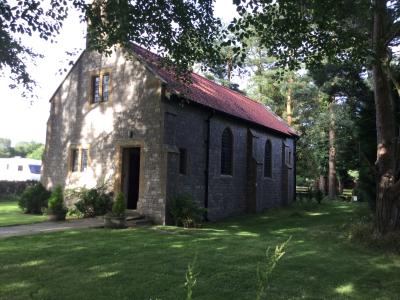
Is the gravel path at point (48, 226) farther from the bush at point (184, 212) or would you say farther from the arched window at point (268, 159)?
the arched window at point (268, 159)

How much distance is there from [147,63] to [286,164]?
14539 mm

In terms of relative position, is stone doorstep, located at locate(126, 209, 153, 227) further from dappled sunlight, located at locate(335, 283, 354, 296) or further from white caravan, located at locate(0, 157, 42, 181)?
white caravan, located at locate(0, 157, 42, 181)

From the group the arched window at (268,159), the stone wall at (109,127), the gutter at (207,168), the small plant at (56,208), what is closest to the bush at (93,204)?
the stone wall at (109,127)

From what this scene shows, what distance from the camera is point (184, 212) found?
16328 millimetres

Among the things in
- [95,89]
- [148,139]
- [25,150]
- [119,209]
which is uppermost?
[25,150]

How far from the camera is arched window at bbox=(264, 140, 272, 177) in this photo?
26.5 meters

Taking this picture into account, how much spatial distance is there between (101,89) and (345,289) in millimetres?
15172

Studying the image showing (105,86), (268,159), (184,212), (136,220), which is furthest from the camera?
(268,159)

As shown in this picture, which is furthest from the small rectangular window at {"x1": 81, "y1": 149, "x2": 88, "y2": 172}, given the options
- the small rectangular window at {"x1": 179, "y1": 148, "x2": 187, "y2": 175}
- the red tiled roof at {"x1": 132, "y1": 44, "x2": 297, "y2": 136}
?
the red tiled roof at {"x1": 132, "y1": 44, "x2": 297, "y2": 136}

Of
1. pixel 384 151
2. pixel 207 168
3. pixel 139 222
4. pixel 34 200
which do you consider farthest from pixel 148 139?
pixel 384 151

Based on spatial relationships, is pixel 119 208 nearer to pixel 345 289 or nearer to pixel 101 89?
pixel 101 89

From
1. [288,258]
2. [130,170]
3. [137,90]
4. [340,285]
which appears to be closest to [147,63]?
[137,90]

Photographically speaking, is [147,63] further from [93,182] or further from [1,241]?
[1,241]

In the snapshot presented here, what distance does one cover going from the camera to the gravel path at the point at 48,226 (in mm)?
13156
